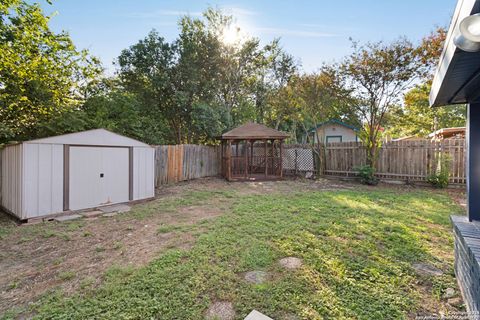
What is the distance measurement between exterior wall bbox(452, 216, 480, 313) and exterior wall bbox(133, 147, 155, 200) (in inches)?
276

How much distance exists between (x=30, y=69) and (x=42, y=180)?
12.0ft

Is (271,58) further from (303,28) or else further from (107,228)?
(107,228)

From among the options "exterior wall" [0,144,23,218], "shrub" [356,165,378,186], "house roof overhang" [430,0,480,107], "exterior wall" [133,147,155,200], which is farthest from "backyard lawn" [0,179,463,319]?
"shrub" [356,165,378,186]

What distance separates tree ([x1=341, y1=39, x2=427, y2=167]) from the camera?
7.77 metres

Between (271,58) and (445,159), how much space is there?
12.0 m

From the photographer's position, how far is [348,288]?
227cm

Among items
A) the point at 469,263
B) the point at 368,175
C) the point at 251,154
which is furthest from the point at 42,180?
the point at 368,175


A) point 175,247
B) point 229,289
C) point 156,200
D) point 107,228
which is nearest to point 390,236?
point 229,289

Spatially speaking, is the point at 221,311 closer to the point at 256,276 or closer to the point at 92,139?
the point at 256,276

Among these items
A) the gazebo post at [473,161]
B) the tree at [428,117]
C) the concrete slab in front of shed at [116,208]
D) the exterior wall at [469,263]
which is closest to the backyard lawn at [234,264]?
the exterior wall at [469,263]

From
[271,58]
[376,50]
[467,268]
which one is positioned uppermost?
[271,58]

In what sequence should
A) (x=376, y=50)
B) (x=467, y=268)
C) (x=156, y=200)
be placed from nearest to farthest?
1. (x=467, y=268)
2. (x=156, y=200)
3. (x=376, y=50)

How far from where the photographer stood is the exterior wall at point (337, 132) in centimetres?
1636

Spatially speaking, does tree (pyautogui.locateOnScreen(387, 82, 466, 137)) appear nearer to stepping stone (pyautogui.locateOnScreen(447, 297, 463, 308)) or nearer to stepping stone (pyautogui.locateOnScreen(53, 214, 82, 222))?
stepping stone (pyautogui.locateOnScreen(447, 297, 463, 308))
